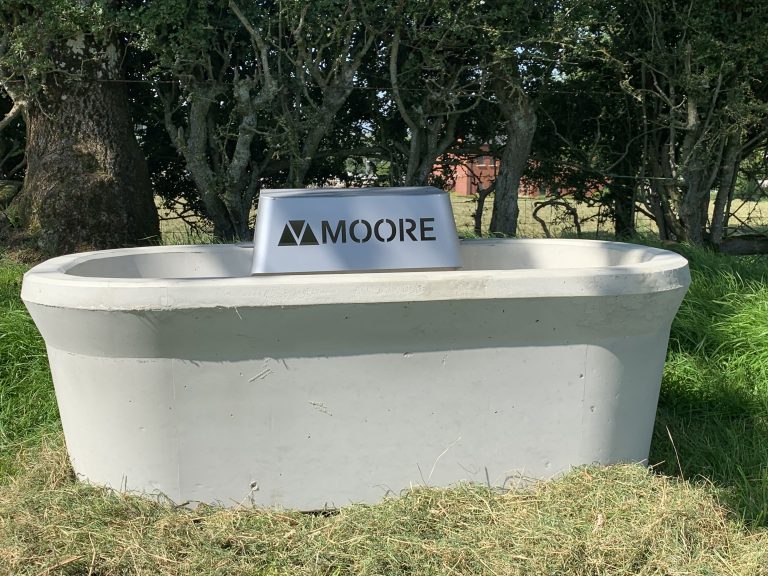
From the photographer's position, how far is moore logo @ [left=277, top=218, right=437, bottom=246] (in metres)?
2.85

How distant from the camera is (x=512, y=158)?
5.75m

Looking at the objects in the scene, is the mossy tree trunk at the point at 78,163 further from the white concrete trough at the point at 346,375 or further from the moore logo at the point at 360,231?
the moore logo at the point at 360,231

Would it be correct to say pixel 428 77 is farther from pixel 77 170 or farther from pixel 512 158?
pixel 77 170

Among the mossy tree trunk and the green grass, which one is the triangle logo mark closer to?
the green grass

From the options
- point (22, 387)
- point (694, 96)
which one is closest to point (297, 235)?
point (22, 387)

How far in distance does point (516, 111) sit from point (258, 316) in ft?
12.2


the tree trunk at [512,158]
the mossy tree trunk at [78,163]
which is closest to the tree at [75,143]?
the mossy tree trunk at [78,163]

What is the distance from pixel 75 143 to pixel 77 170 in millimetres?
176

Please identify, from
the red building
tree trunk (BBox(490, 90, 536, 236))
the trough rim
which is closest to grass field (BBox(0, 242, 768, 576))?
the trough rim

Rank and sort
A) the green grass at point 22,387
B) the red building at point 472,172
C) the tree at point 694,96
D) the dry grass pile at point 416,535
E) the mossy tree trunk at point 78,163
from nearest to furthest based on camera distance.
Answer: the dry grass pile at point 416,535, the green grass at point 22,387, the mossy tree trunk at point 78,163, the tree at point 694,96, the red building at point 472,172

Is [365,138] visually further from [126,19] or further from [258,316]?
[258,316]

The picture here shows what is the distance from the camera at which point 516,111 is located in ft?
18.3

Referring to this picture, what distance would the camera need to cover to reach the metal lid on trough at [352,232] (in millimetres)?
2850

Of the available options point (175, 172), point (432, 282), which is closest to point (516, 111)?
point (175, 172)
